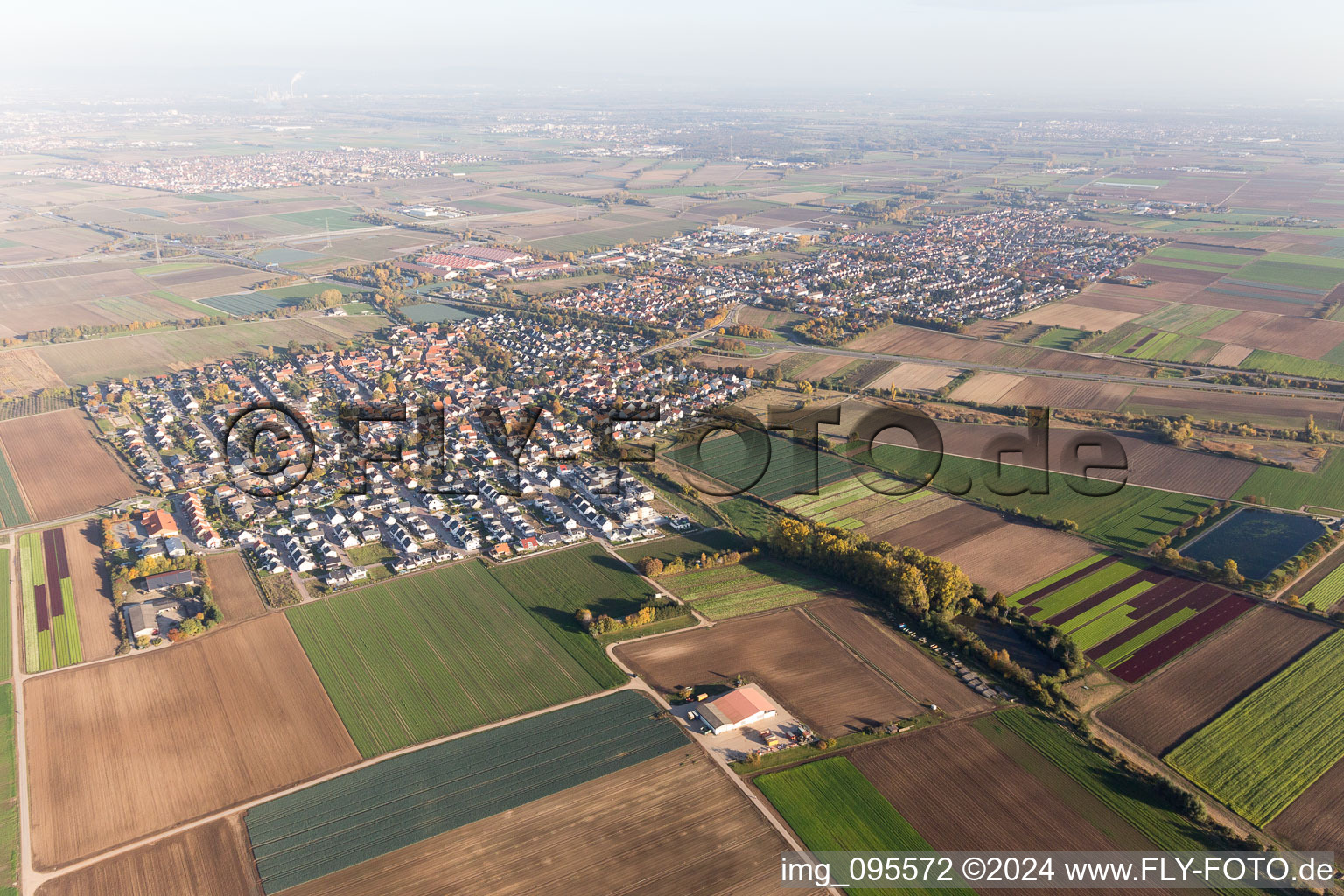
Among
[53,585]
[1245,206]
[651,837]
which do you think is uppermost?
[1245,206]

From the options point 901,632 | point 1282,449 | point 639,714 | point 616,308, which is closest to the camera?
point 639,714

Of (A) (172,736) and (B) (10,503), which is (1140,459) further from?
(B) (10,503)

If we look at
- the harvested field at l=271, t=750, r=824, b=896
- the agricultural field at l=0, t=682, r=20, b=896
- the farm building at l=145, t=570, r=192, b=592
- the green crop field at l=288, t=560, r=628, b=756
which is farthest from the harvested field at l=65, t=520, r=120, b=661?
the harvested field at l=271, t=750, r=824, b=896

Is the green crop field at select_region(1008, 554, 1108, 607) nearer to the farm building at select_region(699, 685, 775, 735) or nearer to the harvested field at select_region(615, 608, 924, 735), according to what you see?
the harvested field at select_region(615, 608, 924, 735)

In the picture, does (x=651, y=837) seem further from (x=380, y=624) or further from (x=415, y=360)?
(x=415, y=360)

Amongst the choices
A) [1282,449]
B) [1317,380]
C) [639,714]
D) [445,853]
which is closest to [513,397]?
[639,714]

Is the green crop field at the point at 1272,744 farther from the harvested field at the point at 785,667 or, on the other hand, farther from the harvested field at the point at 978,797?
the harvested field at the point at 785,667
